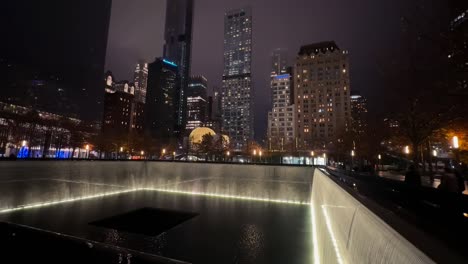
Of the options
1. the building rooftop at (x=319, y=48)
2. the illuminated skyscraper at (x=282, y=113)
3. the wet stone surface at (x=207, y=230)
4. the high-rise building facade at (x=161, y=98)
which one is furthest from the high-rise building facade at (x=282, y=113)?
the wet stone surface at (x=207, y=230)

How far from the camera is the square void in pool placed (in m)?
10.2

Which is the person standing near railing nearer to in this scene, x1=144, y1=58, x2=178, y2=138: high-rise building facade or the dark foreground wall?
the dark foreground wall

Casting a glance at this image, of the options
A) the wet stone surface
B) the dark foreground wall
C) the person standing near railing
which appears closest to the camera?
the wet stone surface

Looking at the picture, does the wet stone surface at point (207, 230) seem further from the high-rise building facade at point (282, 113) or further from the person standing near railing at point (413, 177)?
the high-rise building facade at point (282, 113)

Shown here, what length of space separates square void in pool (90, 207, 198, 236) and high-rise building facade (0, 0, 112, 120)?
5722 cm

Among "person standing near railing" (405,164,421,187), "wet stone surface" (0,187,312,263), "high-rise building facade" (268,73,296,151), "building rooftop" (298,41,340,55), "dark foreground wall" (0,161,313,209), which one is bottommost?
"wet stone surface" (0,187,312,263)

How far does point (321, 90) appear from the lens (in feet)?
346

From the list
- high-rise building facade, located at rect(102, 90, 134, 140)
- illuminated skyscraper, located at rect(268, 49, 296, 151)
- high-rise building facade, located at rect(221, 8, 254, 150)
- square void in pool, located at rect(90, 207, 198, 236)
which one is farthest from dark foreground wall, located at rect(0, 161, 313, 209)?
high-rise building facade, located at rect(221, 8, 254, 150)

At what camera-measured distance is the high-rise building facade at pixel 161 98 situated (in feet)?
540

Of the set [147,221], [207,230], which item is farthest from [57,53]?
[207,230]

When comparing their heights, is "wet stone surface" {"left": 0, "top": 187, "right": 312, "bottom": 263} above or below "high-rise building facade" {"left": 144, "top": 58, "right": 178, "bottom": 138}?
below

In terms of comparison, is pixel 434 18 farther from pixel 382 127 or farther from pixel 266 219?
pixel 382 127

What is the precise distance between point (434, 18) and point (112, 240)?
17.5m

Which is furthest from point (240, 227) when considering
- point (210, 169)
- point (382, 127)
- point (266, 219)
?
point (382, 127)
